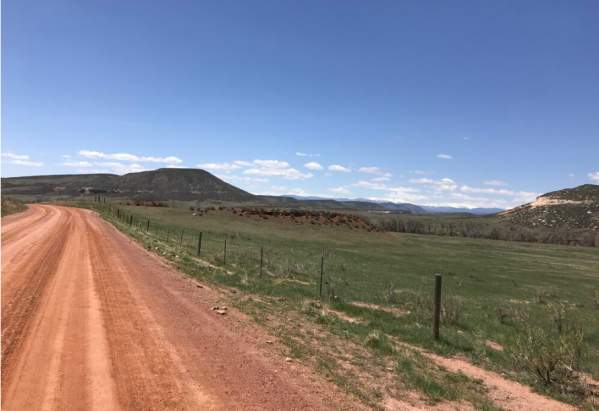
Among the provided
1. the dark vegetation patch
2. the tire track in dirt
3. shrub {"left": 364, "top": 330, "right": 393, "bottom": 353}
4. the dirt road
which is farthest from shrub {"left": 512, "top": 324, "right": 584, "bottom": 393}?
the dark vegetation patch

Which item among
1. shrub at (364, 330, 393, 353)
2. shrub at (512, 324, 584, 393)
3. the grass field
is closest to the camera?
shrub at (512, 324, 584, 393)

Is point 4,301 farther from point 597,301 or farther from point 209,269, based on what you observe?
point 597,301

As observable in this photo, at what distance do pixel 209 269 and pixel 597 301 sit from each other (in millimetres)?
18839

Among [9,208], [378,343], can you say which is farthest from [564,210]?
[378,343]

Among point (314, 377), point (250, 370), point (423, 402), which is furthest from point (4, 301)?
point (423, 402)

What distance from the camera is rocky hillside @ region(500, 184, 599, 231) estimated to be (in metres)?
105

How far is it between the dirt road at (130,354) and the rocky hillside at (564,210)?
108 m

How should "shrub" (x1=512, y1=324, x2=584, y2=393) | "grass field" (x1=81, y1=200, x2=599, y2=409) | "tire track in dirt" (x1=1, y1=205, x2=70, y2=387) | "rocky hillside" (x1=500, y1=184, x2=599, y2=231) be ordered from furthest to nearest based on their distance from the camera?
"rocky hillside" (x1=500, y1=184, x2=599, y2=231), "grass field" (x1=81, y1=200, x2=599, y2=409), "shrub" (x1=512, y1=324, x2=584, y2=393), "tire track in dirt" (x1=1, y1=205, x2=70, y2=387)

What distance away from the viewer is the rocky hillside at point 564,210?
105 meters

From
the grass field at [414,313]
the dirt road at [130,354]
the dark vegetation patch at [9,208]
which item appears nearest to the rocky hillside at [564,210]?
the grass field at [414,313]

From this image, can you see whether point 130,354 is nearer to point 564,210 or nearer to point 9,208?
point 9,208

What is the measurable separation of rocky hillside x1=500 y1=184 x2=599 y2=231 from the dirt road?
108145 mm

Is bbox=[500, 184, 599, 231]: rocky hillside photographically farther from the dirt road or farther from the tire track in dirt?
the dirt road

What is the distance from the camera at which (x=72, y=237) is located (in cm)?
2730
